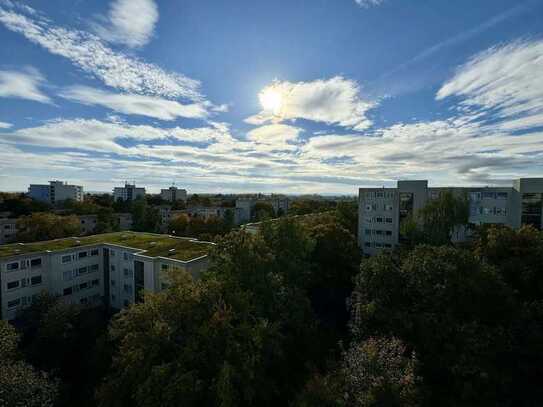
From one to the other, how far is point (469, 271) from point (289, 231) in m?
11.8

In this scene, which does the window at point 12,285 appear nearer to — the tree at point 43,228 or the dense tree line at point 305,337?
the dense tree line at point 305,337

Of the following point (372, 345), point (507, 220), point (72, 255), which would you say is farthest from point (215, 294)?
point (507, 220)

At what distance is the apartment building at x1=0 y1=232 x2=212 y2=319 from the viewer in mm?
24125

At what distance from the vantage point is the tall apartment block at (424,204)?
3288 centimetres

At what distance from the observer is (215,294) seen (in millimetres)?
14602

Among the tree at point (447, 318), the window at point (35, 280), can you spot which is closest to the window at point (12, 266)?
the window at point (35, 280)

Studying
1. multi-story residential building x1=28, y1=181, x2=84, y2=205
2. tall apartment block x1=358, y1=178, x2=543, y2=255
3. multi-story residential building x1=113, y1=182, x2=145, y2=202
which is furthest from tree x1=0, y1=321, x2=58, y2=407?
multi-story residential building x1=113, y1=182, x2=145, y2=202

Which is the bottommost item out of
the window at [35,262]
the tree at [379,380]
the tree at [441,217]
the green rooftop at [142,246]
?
the tree at [379,380]

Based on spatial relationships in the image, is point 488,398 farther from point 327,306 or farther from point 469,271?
point 327,306

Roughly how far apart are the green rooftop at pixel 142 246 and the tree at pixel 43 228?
1246cm

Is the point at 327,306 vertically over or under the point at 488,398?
under

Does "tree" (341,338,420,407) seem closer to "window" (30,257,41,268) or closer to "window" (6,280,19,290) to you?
"window" (6,280,19,290)

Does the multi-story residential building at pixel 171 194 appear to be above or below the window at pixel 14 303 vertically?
above

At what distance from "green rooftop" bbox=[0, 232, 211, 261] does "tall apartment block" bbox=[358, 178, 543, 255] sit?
77.6ft
